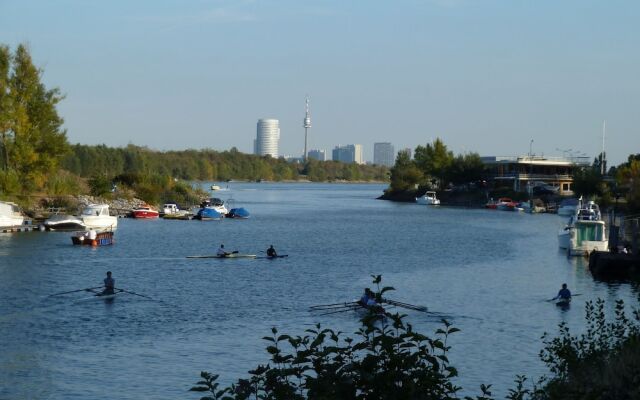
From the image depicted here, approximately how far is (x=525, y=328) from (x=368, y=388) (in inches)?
937

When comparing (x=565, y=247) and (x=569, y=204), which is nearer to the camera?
(x=565, y=247)

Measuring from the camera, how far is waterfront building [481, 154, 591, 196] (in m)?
166

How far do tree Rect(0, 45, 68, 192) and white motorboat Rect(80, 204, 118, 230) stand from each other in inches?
420

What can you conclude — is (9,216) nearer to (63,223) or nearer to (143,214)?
(63,223)

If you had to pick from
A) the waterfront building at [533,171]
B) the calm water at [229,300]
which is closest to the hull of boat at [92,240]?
the calm water at [229,300]

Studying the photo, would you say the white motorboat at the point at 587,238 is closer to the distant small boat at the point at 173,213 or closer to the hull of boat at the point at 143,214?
the distant small boat at the point at 173,213

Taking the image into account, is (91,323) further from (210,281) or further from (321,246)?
(321,246)

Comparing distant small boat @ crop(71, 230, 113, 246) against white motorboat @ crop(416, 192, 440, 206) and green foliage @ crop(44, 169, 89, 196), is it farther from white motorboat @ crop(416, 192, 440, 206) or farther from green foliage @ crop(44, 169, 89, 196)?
white motorboat @ crop(416, 192, 440, 206)

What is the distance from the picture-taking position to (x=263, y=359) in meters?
30.0

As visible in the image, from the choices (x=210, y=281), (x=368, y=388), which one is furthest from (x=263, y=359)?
(x=210, y=281)

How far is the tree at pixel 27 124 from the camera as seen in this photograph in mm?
88750

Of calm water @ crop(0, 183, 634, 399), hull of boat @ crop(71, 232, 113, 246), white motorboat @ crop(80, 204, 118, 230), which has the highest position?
white motorboat @ crop(80, 204, 118, 230)

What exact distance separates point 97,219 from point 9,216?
766cm

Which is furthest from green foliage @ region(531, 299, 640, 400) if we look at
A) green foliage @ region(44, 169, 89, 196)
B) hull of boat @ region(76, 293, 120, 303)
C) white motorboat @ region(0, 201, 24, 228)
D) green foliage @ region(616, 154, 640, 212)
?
green foliage @ region(44, 169, 89, 196)
